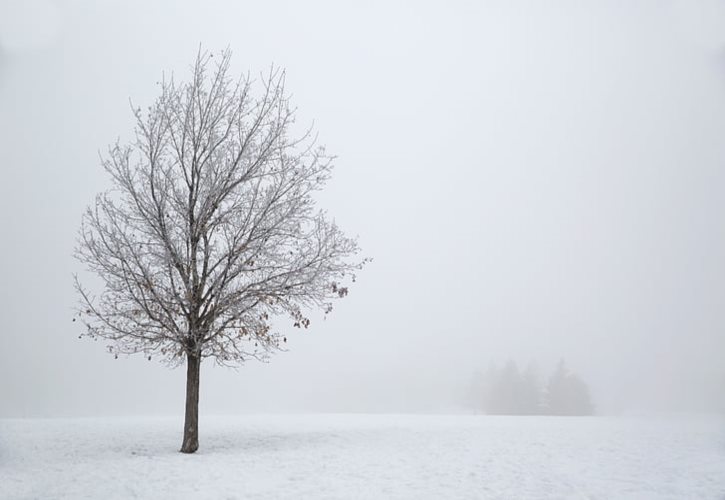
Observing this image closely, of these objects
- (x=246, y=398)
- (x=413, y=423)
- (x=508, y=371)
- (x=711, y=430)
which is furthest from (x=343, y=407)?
(x=711, y=430)

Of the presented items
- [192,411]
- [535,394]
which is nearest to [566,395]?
[535,394]

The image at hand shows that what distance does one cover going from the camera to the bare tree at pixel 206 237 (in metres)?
14.1

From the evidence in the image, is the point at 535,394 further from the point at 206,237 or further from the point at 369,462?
the point at 206,237

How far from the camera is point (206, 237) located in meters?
14.8

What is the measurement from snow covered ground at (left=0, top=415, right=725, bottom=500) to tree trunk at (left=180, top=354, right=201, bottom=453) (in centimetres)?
41

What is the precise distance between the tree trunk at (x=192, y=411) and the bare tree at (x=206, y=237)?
0.13ft

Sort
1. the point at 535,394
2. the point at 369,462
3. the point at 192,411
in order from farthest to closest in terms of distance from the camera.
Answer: the point at 535,394 → the point at 192,411 → the point at 369,462

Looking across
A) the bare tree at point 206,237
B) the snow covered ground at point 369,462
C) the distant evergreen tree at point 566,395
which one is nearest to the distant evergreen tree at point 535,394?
the distant evergreen tree at point 566,395

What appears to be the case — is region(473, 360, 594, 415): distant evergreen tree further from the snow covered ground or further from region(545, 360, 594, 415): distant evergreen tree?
the snow covered ground

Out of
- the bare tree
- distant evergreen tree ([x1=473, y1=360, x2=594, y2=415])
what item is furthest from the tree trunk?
distant evergreen tree ([x1=473, y1=360, x2=594, y2=415])

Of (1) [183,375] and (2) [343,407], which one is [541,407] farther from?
(1) [183,375]

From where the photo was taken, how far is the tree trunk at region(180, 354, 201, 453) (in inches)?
532

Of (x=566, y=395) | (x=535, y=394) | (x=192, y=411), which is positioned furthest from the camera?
(x=535, y=394)

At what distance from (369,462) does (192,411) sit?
5674 millimetres
